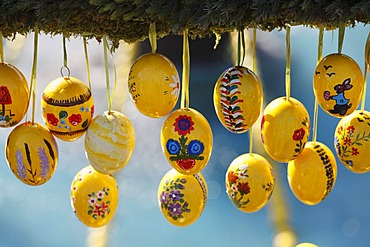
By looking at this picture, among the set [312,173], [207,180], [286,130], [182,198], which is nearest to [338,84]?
[286,130]

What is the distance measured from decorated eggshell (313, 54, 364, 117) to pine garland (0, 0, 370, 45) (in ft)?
0.23

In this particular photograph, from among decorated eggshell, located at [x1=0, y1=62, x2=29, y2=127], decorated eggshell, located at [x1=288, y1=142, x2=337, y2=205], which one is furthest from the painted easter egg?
decorated eggshell, located at [x1=0, y1=62, x2=29, y2=127]

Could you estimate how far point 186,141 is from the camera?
130 cm

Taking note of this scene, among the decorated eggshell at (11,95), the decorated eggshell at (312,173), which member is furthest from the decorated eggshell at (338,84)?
the decorated eggshell at (11,95)

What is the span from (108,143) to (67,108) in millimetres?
109

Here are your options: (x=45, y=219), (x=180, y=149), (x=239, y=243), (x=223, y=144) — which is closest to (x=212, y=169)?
(x=223, y=144)

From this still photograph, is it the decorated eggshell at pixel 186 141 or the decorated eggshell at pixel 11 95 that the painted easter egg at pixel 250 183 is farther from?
the decorated eggshell at pixel 11 95

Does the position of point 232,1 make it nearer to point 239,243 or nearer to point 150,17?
point 150,17

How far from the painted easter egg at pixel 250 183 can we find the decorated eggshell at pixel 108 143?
225mm

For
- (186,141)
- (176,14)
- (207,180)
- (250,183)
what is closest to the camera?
(176,14)

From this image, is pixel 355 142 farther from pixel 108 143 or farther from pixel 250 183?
pixel 108 143

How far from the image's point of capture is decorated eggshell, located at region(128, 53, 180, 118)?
1275 mm

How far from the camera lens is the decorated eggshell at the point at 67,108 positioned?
1368mm

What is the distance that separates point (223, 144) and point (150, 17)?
114 cm
